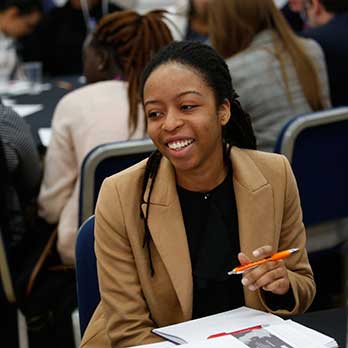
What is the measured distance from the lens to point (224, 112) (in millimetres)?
1608

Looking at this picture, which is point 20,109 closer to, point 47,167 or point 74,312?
point 47,167

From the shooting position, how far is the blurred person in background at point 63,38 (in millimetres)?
5447

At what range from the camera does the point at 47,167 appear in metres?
2.59

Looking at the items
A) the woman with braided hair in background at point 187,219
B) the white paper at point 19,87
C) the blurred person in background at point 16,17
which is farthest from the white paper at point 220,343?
the blurred person in background at point 16,17

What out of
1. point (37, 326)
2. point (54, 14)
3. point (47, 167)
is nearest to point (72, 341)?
point (37, 326)

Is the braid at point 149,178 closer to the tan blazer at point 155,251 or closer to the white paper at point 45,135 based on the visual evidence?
the tan blazer at point 155,251

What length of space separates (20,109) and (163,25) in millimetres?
1260

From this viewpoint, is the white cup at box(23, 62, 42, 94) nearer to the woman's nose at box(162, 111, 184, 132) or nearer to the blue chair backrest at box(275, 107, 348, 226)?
the blue chair backrest at box(275, 107, 348, 226)

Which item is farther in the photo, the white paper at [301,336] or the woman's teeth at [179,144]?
the woman's teeth at [179,144]

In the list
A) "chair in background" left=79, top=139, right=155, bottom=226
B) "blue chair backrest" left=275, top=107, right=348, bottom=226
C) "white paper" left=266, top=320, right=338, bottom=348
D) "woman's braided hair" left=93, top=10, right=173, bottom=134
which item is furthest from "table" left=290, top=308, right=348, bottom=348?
"woman's braided hair" left=93, top=10, right=173, bottom=134

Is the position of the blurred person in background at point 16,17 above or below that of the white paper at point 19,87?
above

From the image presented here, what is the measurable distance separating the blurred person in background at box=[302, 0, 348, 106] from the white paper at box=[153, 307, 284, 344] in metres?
2.19

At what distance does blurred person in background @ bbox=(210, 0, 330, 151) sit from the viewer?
2.81m

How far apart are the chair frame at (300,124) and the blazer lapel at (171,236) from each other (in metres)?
0.81
